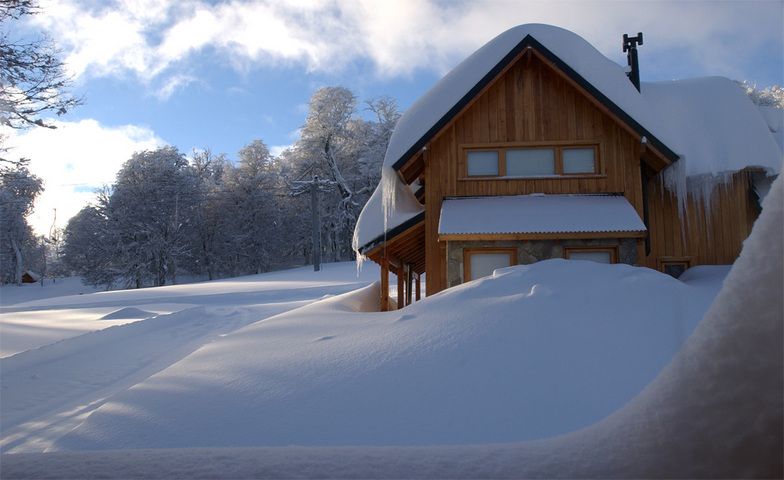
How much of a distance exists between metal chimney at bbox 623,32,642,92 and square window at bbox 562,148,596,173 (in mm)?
3668

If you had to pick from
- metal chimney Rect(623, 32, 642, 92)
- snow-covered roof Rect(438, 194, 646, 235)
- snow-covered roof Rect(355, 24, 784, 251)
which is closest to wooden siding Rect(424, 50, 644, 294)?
snow-covered roof Rect(438, 194, 646, 235)

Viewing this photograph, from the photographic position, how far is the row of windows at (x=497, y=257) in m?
10.9

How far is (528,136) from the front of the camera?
11703mm

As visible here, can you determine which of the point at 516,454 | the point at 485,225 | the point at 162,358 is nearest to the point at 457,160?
the point at 485,225

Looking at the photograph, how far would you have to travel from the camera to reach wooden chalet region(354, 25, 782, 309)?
36.1 ft

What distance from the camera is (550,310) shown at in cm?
Result: 543

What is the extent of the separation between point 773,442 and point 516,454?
0.57 metres

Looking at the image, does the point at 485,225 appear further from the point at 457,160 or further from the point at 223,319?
the point at 223,319

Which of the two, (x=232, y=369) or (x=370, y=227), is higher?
(x=370, y=227)

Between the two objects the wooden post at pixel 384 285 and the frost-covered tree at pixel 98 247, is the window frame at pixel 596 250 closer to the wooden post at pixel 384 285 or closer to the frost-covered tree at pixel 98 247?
the wooden post at pixel 384 285

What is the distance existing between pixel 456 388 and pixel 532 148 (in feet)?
29.1

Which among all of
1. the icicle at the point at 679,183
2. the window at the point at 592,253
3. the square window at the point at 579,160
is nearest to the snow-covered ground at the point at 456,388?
the window at the point at 592,253

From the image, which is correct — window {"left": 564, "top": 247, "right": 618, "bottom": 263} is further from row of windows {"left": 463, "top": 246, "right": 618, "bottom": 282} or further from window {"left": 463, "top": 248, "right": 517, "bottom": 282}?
window {"left": 463, "top": 248, "right": 517, "bottom": 282}

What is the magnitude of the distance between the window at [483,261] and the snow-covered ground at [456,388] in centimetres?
410
